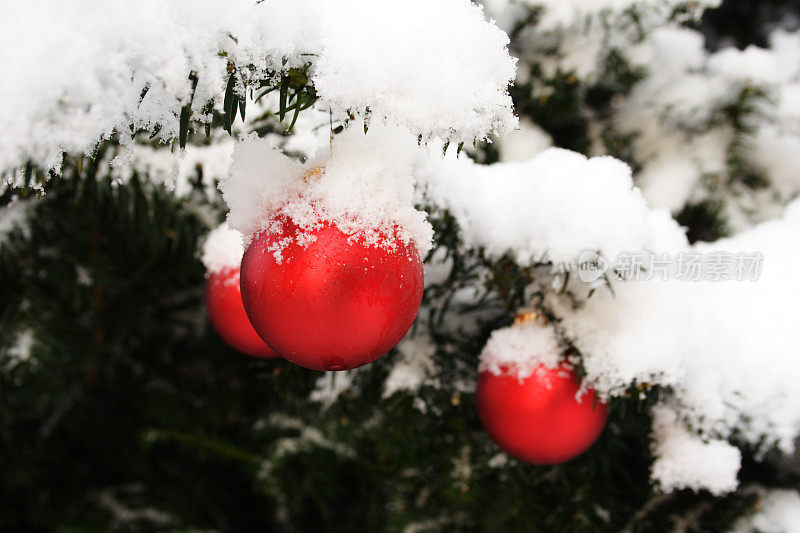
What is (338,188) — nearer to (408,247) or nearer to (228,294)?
(408,247)

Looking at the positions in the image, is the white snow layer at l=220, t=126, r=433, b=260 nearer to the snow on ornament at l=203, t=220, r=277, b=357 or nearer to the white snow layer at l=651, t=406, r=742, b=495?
the snow on ornament at l=203, t=220, r=277, b=357

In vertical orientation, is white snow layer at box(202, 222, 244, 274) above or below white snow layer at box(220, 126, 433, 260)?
above

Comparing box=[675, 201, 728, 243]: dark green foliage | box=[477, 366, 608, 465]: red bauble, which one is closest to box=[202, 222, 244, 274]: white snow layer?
box=[477, 366, 608, 465]: red bauble

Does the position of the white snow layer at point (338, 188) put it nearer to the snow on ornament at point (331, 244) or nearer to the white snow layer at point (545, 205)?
the snow on ornament at point (331, 244)

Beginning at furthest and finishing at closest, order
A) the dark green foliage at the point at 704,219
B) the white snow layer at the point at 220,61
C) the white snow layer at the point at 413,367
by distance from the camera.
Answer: the dark green foliage at the point at 704,219 < the white snow layer at the point at 413,367 < the white snow layer at the point at 220,61

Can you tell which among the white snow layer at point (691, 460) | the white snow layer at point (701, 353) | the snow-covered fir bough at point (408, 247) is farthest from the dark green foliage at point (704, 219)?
the white snow layer at point (691, 460)
